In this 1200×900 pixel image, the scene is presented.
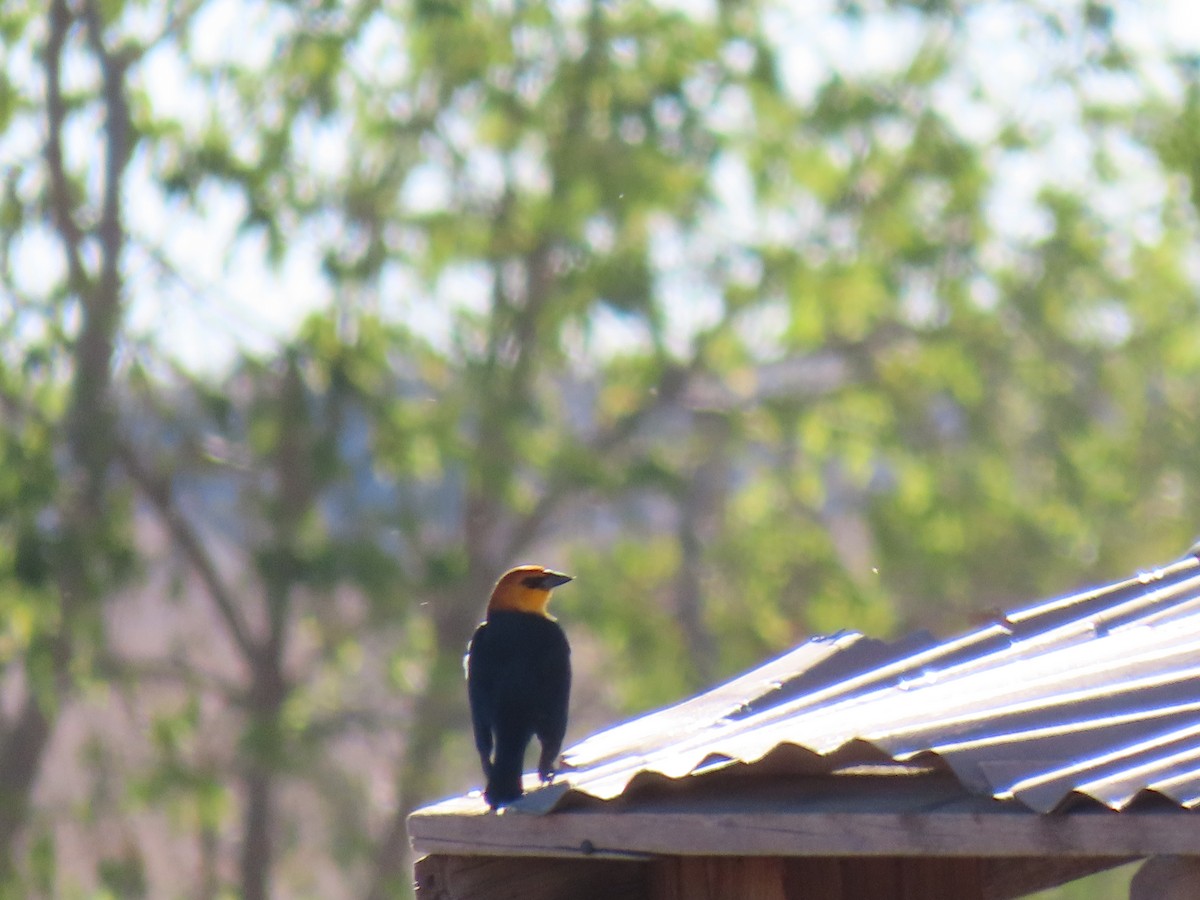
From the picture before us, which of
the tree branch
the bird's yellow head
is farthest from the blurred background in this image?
the bird's yellow head

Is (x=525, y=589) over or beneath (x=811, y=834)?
over

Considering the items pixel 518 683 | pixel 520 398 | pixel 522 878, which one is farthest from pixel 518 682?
pixel 520 398

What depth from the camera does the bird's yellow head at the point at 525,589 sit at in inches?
151

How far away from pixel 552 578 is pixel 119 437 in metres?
8.33

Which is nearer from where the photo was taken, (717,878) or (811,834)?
(811,834)

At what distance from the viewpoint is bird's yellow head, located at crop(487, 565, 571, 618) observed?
12.6ft

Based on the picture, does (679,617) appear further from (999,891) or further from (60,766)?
(999,891)

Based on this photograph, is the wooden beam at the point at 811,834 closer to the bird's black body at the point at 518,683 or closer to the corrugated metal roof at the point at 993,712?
the corrugated metal roof at the point at 993,712

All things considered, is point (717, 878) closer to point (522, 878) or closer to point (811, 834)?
point (522, 878)

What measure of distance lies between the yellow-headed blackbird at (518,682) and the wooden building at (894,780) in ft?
0.39

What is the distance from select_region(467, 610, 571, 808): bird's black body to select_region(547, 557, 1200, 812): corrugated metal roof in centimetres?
11

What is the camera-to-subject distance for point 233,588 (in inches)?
560

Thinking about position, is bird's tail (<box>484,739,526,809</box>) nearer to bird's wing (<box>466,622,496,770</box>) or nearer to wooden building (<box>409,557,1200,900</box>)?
wooden building (<box>409,557,1200,900</box>)

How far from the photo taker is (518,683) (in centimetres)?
345
